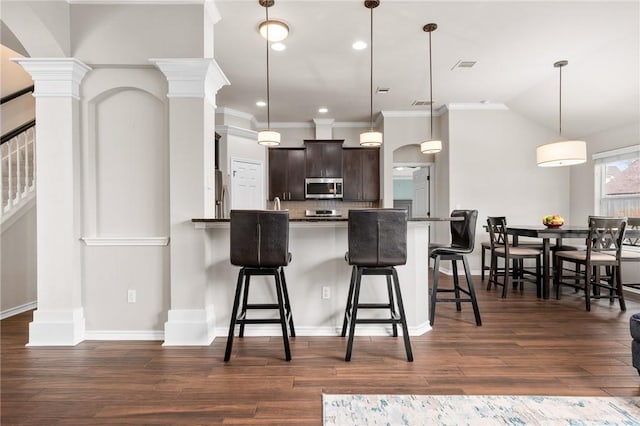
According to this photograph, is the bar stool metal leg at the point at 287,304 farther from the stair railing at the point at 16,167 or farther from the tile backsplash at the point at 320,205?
the tile backsplash at the point at 320,205

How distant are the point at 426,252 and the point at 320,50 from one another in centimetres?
243

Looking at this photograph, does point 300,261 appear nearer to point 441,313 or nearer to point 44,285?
point 441,313

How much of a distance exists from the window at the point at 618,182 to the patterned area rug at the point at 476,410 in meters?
3.77

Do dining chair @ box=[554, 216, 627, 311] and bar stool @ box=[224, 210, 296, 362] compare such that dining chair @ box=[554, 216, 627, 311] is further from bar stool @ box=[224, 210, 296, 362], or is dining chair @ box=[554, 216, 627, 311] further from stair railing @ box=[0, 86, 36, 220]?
stair railing @ box=[0, 86, 36, 220]

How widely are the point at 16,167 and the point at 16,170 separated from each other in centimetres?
5

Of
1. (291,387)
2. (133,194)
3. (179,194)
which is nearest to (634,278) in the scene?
(291,387)

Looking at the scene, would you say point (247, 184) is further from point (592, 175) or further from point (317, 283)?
point (592, 175)

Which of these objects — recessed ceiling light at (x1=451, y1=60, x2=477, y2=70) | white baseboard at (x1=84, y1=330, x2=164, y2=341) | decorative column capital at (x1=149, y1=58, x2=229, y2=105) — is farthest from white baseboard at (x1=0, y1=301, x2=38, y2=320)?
recessed ceiling light at (x1=451, y1=60, x2=477, y2=70)

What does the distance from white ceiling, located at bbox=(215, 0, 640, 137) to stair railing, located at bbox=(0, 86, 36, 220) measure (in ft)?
7.74

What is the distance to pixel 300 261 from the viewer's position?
2.87 meters

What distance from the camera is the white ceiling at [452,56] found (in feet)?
9.85

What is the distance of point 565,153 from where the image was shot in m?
3.74

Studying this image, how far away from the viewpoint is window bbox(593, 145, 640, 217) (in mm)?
4438

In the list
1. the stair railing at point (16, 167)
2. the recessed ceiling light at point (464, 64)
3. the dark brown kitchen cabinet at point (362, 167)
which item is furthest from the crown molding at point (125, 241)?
the dark brown kitchen cabinet at point (362, 167)
